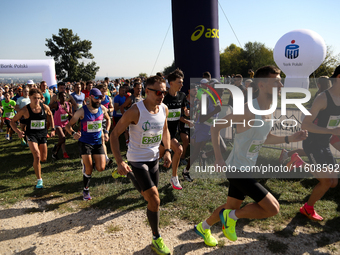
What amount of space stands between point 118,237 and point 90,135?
2.07 m

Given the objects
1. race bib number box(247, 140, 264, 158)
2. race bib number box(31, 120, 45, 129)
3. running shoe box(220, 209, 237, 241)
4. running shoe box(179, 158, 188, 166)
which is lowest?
running shoe box(179, 158, 188, 166)

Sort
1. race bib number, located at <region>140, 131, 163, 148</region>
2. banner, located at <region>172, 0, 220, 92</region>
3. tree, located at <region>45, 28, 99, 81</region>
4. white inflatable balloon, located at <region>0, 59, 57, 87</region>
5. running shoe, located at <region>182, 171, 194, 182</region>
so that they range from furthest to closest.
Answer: tree, located at <region>45, 28, 99, 81</region> < white inflatable balloon, located at <region>0, 59, 57, 87</region> < banner, located at <region>172, 0, 220, 92</region> < running shoe, located at <region>182, 171, 194, 182</region> < race bib number, located at <region>140, 131, 163, 148</region>

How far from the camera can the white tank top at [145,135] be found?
3.14m

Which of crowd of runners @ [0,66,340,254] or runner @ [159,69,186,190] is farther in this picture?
runner @ [159,69,186,190]

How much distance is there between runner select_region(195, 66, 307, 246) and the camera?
2.73m

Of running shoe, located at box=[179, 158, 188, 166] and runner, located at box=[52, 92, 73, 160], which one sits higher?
runner, located at box=[52, 92, 73, 160]

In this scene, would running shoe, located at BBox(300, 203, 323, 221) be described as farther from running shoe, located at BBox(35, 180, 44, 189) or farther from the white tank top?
running shoe, located at BBox(35, 180, 44, 189)

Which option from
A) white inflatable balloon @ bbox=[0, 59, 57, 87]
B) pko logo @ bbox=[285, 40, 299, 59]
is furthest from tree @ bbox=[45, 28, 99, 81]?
pko logo @ bbox=[285, 40, 299, 59]

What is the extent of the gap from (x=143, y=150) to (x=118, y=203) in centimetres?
188

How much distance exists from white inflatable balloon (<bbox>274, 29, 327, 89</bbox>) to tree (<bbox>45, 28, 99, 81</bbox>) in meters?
52.3

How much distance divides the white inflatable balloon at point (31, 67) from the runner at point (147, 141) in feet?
54.5

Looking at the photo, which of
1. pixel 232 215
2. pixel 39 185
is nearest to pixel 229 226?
pixel 232 215

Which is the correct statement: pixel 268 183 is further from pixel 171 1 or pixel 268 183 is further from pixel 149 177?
pixel 171 1

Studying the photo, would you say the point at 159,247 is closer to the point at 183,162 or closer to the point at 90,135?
the point at 90,135
